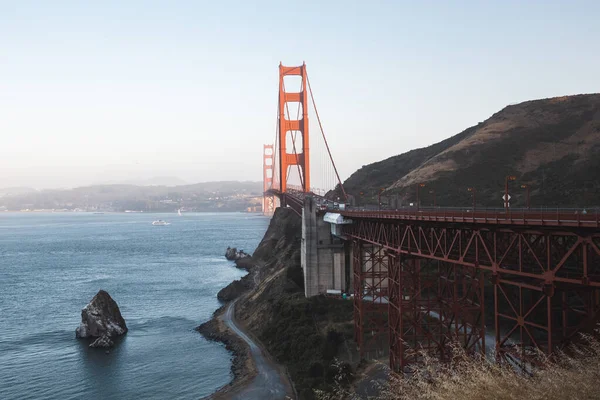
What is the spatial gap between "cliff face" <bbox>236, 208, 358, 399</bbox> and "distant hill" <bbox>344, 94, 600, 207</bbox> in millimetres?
28559

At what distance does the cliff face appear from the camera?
34.5 meters

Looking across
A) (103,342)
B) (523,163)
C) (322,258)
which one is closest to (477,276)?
(322,258)

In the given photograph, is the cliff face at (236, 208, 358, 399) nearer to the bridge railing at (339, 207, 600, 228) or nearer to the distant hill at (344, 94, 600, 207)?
the bridge railing at (339, 207, 600, 228)

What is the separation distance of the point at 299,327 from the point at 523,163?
173ft

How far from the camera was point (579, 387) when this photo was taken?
37.4 feet

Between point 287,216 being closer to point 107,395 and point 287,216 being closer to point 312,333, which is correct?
point 312,333

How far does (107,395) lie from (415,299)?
804 inches

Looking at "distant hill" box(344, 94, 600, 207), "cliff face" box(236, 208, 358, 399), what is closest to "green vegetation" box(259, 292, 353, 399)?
"cliff face" box(236, 208, 358, 399)

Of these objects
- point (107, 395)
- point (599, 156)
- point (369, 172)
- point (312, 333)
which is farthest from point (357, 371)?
point (369, 172)

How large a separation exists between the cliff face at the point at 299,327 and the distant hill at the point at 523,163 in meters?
28.6

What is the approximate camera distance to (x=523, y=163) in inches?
3155

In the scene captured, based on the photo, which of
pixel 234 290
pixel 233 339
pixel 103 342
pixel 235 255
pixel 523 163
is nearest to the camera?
pixel 103 342

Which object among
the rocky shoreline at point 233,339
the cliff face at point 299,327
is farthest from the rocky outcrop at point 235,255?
the cliff face at point 299,327

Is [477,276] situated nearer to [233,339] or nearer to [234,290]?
[233,339]
